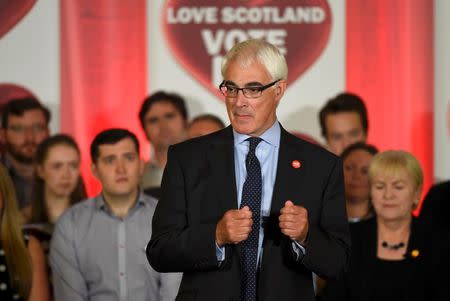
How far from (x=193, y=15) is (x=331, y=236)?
3823 millimetres

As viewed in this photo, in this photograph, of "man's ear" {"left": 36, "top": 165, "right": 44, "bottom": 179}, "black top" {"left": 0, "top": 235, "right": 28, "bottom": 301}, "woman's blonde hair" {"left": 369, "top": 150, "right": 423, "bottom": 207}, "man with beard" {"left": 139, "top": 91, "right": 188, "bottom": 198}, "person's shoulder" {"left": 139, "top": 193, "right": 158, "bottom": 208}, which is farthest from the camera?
"man with beard" {"left": 139, "top": 91, "right": 188, "bottom": 198}

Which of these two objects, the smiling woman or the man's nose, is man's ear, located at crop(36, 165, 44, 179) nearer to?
the smiling woman

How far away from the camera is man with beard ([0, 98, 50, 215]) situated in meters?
6.61

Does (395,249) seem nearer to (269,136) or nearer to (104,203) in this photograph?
(104,203)

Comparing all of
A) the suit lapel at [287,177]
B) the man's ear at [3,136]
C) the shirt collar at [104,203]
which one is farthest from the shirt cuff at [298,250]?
the man's ear at [3,136]

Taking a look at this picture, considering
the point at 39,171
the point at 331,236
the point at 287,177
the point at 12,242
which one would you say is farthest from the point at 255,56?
the point at 39,171

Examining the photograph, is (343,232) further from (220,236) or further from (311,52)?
(311,52)

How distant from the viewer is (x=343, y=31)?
672 cm

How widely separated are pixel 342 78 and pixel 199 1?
1.05 metres

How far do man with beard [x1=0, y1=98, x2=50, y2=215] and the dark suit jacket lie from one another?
2.48 m

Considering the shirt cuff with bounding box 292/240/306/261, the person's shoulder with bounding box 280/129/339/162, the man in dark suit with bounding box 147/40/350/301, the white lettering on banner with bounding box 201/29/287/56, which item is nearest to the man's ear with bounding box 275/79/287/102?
the man in dark suit with bounding box 147/40/350/301

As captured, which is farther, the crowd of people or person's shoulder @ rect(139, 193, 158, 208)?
person's shoulder @ rect(139, 193, 158, 208)

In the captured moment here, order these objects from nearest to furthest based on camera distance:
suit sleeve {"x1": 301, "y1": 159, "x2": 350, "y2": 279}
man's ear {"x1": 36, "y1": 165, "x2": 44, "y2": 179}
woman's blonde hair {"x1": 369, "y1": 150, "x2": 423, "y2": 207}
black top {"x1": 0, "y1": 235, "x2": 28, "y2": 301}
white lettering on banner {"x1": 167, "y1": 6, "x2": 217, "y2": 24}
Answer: suit sleeve {"x1": 301, "y1": 159, "x2": 350, "y2": 279} < black top {"x1": 0, "y1": 235, "x2": 28, "y2": 301} < woman's blonde hair {"x1": 369, "y1": 150, "x2": 423, "y2": 207} < man's ear {"x1": 36, "y1": 165, "x2": 44, "y2": 179} < white lettering on banner {"x1": 167, "y1": 6, "x2": 217, "y2": 24}

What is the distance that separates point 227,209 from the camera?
3.10 m
